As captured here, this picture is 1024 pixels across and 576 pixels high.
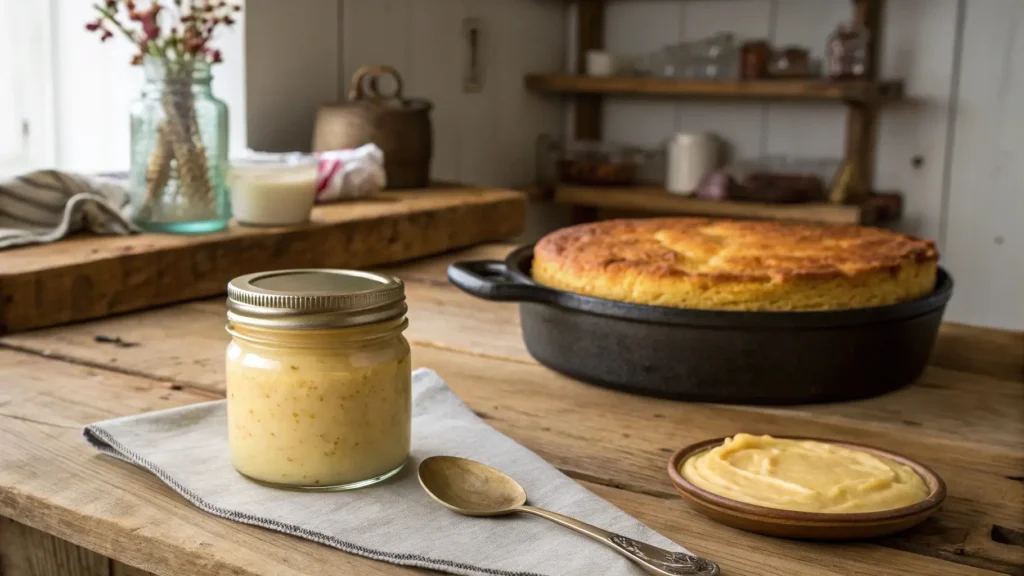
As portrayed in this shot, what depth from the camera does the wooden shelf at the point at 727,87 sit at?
8.84ft

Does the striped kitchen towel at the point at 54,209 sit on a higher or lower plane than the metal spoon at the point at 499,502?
higher

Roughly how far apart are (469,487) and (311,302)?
0.55ft

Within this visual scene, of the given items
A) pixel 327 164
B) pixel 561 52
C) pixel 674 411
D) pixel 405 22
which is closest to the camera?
pixel 674 411

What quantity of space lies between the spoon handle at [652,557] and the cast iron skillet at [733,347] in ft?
1.07

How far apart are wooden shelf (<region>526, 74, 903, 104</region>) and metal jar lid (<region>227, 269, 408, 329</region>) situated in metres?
2.22

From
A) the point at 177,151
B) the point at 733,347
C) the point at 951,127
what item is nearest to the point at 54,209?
the point at 177,151

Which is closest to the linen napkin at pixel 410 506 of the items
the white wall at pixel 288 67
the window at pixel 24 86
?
the white wall at pixel 288 67

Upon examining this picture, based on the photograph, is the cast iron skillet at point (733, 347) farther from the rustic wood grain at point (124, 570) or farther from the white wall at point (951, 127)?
the white wall at point (951, 127)

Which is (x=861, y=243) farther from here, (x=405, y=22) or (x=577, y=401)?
(x=405, y=22)

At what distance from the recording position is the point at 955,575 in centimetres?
62

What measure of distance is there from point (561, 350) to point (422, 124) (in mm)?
1250

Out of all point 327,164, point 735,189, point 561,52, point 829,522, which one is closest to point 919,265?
point 829,522

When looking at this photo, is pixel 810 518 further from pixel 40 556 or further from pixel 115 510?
pixel 40 556

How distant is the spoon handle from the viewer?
1.97 feet
